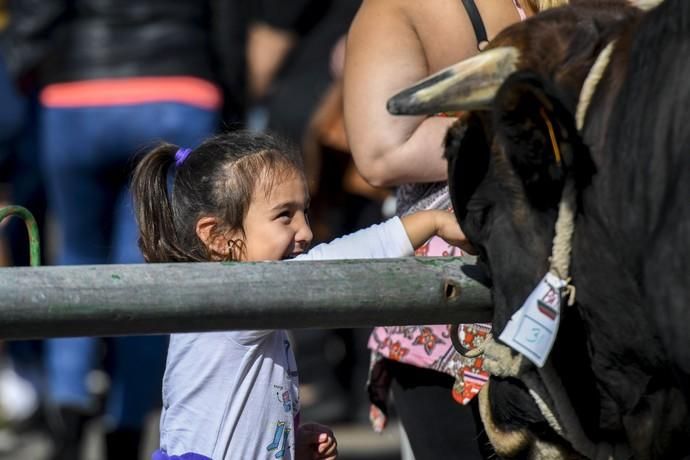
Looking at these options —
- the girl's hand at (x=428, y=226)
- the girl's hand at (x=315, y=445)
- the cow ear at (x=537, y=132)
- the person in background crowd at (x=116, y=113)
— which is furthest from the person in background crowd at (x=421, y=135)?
the person in background crowd at (x=116, y=113)

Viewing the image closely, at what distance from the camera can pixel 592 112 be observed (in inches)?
85.7

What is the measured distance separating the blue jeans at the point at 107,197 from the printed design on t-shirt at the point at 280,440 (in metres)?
2.70

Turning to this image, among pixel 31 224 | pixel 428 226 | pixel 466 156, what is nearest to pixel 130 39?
pixel 428 226

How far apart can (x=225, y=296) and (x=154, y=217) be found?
30.7 inches

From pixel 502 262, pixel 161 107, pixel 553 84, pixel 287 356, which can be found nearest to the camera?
pixel 553 84

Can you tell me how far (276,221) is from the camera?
297 cm

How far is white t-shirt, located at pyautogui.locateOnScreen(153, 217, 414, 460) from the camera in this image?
2.84m

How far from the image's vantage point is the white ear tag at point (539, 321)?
7.29 feet

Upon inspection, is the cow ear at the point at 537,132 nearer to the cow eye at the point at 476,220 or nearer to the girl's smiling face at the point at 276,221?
the cow eye at the point at 476,220

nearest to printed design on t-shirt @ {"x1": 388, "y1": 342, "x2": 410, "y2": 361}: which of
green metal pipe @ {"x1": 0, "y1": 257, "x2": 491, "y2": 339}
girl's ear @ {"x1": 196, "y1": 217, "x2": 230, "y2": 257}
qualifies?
girl's ear @ {"x1": 196, "y1": 217, "x2": 230, "y2": 257}

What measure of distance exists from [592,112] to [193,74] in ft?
11.6

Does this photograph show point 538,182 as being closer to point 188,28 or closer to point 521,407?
point 521,407

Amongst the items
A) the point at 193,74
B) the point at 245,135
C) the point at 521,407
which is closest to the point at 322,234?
the point at 193,74

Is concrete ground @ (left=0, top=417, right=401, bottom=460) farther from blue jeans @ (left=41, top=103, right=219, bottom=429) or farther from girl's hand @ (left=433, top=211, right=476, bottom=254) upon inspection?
girl's hand @ (left=433, top=211, right=476, bottom=254)
